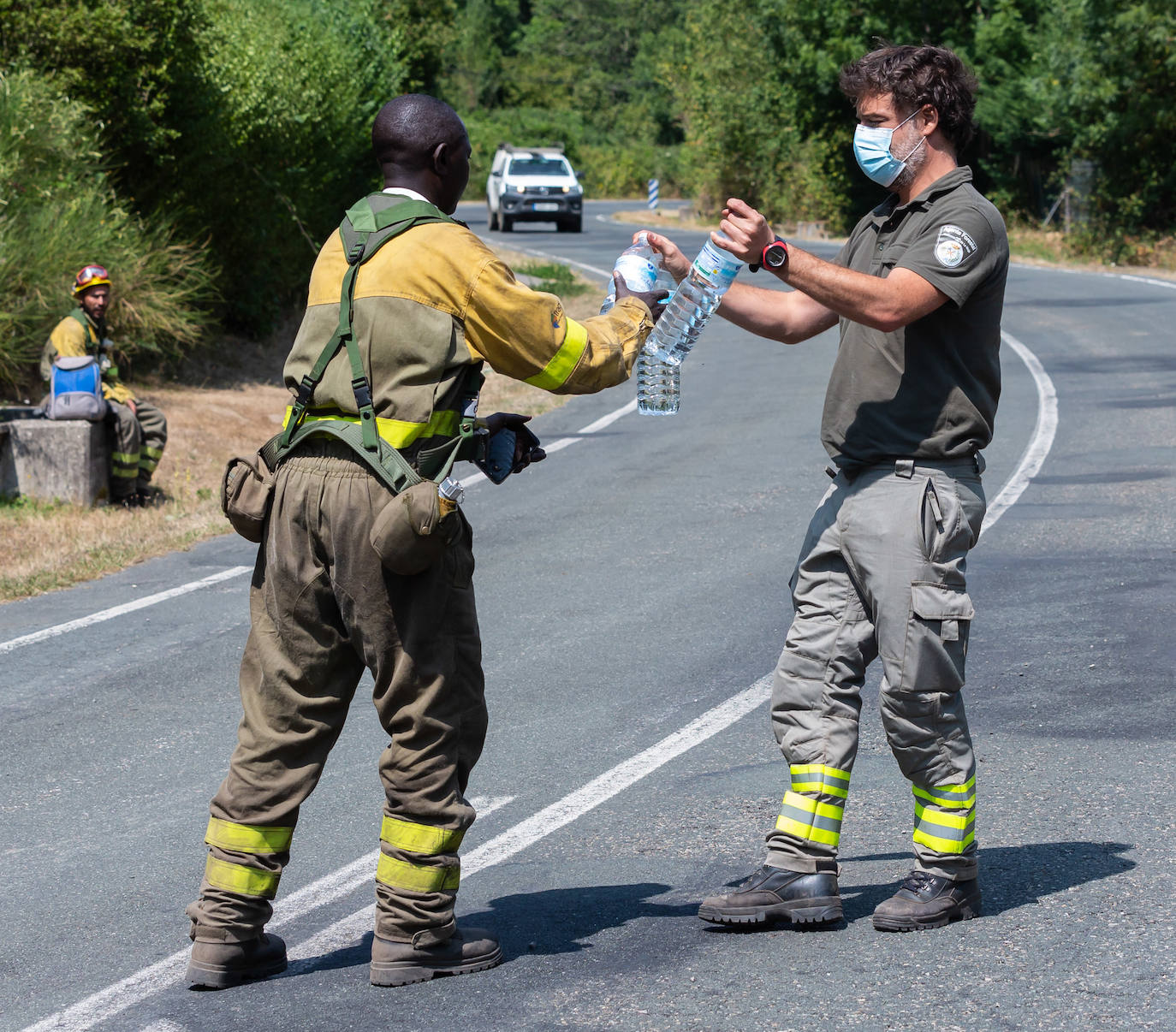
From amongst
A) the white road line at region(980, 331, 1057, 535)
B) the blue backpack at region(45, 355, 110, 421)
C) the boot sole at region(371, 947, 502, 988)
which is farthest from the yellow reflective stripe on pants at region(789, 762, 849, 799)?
the blue backpack at region(45, 355, 110, 421)

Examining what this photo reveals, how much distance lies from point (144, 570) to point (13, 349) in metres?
5.69

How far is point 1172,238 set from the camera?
35.7 meters

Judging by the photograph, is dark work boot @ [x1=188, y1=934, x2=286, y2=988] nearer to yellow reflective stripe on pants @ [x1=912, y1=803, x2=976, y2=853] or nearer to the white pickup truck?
yellow reflective stripe on pants @ [x1=912, y1=803, x2=976, y2=853]

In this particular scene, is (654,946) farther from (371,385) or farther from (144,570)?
(144,570)

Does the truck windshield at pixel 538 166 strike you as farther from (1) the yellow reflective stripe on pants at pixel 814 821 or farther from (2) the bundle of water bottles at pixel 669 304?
(1) the yellow reflective stripe on pants at pixel 814 821

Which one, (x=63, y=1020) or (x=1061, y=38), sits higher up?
(x=1061, y=38)

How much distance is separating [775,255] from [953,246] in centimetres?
46

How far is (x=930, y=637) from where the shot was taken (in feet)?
13.7

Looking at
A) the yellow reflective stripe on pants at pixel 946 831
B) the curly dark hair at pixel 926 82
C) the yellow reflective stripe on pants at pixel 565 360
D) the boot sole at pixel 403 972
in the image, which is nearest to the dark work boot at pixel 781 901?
the yellow reflective stripe on pants at pixel 946 831

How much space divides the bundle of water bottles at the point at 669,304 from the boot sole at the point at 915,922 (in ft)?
4.87

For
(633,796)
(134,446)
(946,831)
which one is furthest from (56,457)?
(946,831)

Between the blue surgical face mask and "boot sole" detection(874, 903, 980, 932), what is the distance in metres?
1.92

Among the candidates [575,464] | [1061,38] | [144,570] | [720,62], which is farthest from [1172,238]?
[144,570]

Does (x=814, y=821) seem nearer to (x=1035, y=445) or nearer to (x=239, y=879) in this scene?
(x=239, y=879)
